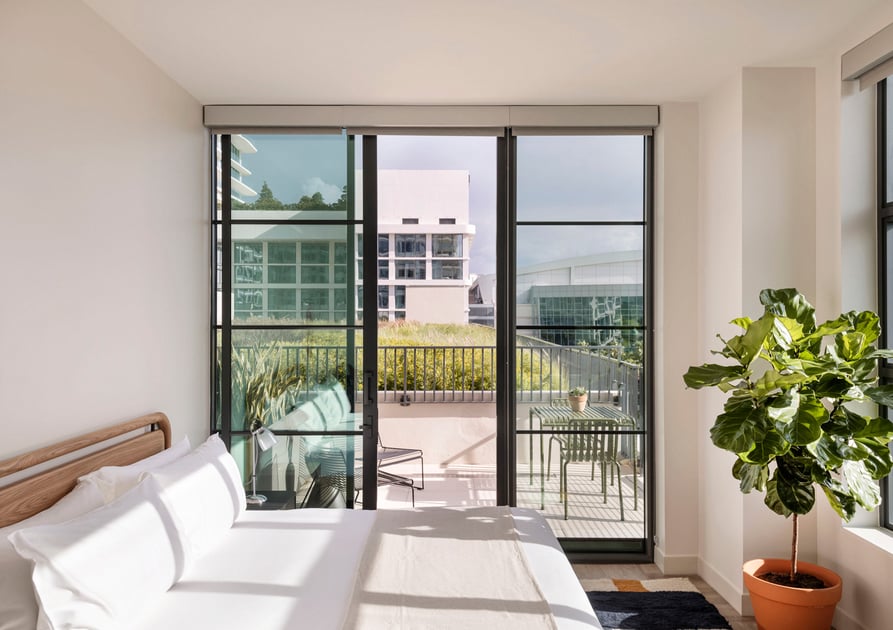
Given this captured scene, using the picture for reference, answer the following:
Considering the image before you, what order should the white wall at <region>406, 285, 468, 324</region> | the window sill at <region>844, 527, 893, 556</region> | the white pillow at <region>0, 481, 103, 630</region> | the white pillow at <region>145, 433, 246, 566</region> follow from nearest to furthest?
the white pillow at <region>0, 481, 103, 630</region> → the white pillow at <region>145, 433, 246, 566</region> → the window sill at <region>844, 527, 893, 556</region> → the white wall at <region>406, 285, 468, 324</region>

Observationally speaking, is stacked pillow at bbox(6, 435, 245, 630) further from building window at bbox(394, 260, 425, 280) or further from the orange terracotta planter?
building window at bbox(394, 260, 425, 280)

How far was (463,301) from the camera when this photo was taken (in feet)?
21.8

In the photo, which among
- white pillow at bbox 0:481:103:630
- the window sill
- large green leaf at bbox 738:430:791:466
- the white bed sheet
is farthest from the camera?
the window sill

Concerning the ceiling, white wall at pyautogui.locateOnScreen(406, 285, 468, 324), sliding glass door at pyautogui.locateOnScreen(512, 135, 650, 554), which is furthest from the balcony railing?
white wall at pyautogui.locateOnScreen(406, 285, 468, 324)

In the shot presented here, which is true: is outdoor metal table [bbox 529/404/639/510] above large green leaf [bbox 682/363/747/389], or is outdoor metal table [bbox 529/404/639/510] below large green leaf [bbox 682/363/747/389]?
below

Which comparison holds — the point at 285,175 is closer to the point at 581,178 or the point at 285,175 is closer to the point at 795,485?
the point at 581,178

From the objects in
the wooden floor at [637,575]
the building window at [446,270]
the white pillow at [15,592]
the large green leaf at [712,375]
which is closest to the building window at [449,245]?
the building window at [446,270]

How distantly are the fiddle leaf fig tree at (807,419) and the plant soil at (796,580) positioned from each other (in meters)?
0.04

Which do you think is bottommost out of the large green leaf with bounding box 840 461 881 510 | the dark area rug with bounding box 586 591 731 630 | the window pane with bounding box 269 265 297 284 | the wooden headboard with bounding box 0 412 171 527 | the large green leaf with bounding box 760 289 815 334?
the dark area rug with bounding box 586 591 731 630

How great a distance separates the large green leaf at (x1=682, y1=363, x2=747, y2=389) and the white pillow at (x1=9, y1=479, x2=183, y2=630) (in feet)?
7.50

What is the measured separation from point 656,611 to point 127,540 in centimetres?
252

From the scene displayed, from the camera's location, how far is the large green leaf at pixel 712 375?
2.52m

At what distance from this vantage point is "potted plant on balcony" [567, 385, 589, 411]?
3.50 metres

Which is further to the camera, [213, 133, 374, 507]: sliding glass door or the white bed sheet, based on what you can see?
[213, 133, 374, 507]: sliding glass door
